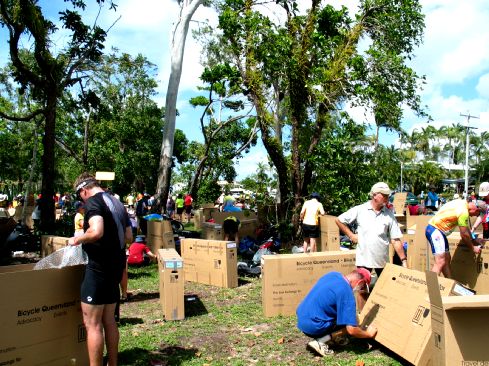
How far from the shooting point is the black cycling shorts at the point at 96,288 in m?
3.57

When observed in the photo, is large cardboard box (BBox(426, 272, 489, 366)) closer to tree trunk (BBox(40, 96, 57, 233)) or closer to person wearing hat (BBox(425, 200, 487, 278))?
person wearing hat (BBox(425, 200, 487, 278))

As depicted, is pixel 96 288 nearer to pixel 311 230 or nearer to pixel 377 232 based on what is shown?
pixel 377 232

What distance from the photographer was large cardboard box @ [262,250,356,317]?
5.88 metres

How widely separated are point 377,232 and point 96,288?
3068mm

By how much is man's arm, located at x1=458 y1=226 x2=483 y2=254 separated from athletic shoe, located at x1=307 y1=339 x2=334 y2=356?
7.49 ft

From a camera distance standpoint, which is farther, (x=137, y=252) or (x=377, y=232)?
(x=137, y=252)

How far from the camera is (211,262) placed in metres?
7.84

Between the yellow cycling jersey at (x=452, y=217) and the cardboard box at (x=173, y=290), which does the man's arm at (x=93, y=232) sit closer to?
the cardboard box at (x=173, y=290)

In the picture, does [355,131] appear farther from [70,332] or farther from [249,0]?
[70,332]

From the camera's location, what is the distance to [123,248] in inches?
150

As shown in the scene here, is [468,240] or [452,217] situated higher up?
[452,217]

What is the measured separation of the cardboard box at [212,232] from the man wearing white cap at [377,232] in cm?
528

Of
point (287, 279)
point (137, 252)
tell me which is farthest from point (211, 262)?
point (287, 279)

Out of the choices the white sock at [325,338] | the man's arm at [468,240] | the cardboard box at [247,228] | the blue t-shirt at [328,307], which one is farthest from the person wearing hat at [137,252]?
the man's arm at [468,240]
